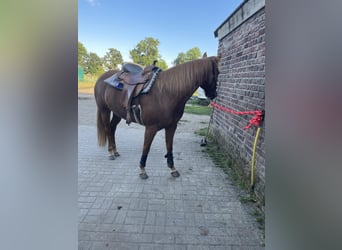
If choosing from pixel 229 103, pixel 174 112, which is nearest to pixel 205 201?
pixel 174 112

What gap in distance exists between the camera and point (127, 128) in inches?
213

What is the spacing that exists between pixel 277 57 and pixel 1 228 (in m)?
0.81

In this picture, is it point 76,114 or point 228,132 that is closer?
point 76,114

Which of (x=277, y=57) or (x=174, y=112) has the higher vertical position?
(x=277, y=57)

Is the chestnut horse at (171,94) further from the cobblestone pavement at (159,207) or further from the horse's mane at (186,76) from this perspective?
the cobblestone pavement at (159,207)

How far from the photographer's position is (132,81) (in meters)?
2.62

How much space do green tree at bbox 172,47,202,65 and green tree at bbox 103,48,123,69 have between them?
0.62 meters

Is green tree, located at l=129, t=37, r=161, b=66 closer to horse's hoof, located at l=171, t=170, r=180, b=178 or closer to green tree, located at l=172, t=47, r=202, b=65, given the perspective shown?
green tree, located at l=172, t=47, r=202, b=65

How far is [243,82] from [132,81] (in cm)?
131

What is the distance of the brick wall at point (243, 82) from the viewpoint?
2.15 metres

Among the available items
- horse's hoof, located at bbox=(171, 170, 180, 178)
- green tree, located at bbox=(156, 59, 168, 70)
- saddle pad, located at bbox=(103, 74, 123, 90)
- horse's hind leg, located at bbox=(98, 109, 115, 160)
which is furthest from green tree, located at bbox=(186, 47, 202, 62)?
horse's hind leg, located at bbox=(98, 109, 115, 160)

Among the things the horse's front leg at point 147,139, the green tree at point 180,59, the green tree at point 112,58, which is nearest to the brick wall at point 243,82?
the green tree at point 180,59

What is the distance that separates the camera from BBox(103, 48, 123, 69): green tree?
2.02 metres

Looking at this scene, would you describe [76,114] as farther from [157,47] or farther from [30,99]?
[157,47]
